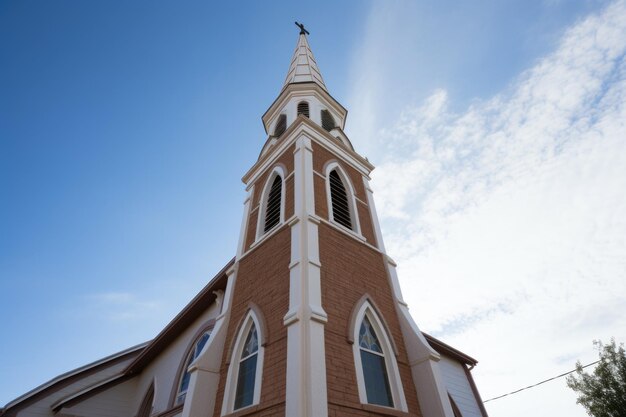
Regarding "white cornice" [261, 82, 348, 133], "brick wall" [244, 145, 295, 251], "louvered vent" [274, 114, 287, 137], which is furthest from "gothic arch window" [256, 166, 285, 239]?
"white cornice" [261, 82, 348, 133]

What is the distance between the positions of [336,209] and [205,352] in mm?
4591

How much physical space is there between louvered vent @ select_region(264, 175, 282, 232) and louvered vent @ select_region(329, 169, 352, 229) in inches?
59.6

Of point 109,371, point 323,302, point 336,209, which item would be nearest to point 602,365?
point 336,209

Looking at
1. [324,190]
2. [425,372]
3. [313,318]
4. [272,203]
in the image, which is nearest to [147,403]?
[272,203]

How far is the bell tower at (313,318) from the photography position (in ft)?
17.7

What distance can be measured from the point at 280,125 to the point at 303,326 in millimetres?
9365

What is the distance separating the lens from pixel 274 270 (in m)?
7.47

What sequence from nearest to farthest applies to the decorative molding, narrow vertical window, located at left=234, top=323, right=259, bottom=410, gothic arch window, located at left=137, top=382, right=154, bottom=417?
the decorative molding
narrow vertical window, located at left=234, top=323, right=259, bottom=410
gothic arch window, located at left=137, top=382, right=154, bottom=417

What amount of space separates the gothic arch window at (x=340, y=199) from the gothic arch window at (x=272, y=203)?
1.27m

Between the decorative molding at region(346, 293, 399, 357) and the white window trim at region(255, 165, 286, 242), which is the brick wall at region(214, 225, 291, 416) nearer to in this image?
the white window trim at region(255, 165, 286, 242)

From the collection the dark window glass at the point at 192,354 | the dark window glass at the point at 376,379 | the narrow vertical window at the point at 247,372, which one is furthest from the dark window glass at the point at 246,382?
the dark window glass at the point at 192,354

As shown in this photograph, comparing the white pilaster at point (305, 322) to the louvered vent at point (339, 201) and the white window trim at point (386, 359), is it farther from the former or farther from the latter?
the louvered vent at point (339, 201)

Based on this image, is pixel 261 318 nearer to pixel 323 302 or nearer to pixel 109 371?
pixel 323 302

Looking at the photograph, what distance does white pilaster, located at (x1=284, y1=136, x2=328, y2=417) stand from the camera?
15.8 feet
